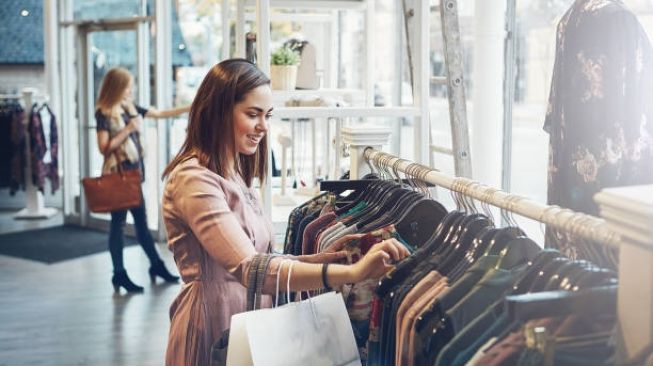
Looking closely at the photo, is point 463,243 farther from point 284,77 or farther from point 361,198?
point 284,77

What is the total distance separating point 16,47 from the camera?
1051cm

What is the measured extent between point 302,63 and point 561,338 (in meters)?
3.57

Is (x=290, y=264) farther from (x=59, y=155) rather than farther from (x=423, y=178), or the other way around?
(x=59, y=155)

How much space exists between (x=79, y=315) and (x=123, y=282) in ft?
1.88

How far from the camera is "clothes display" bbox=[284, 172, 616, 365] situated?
53.3 inches

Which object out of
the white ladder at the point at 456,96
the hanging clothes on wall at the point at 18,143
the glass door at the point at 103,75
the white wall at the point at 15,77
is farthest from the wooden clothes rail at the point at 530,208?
the white wall at the point at 15,77

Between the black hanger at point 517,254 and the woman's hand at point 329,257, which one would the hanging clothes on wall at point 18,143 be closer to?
the woman's hand at point 329,257

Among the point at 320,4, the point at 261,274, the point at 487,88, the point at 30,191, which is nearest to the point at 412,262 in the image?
the point at 261,274

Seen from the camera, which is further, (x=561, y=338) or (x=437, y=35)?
(x=437, y=35)

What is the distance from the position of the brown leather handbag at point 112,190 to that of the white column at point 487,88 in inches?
106

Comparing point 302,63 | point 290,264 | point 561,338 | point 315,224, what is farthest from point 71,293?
point 561,338

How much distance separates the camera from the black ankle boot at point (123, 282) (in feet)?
20.4

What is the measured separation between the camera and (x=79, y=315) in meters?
5.68

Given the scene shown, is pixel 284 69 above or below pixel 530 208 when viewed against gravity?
above
